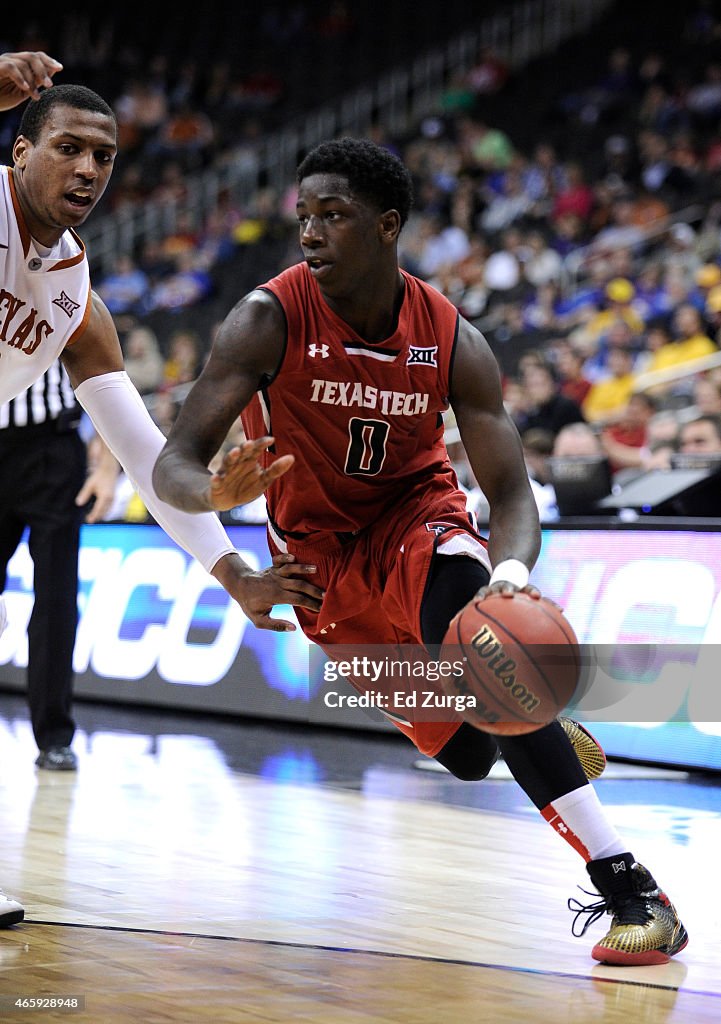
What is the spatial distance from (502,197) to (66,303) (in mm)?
11929

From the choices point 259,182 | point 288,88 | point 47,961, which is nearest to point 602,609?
point 47,961

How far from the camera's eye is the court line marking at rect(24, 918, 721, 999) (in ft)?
10.4

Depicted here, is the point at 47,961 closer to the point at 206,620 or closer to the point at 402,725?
the point at 402,725

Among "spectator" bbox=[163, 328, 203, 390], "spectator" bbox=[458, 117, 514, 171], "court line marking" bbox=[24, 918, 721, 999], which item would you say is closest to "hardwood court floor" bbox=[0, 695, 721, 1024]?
"court line marking" bbox=[24, 918, 721, 999]

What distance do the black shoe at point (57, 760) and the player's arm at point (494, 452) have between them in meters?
3.39

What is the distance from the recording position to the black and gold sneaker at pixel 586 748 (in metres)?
3.95

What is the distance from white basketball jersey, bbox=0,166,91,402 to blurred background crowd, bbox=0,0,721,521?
4.73m

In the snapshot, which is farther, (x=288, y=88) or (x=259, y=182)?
(x=288, y=88)

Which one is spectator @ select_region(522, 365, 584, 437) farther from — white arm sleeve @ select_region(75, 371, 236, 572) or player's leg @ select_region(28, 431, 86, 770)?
white arm sleeve @ select_region(75, 371, 236, 572)

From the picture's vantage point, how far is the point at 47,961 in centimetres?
322

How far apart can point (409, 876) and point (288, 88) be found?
56.6ft

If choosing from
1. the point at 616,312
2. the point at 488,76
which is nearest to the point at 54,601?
the point at 616,312

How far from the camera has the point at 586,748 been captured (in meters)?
3.97

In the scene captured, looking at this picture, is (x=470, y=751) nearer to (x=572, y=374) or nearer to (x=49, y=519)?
(x=49, y=519)
